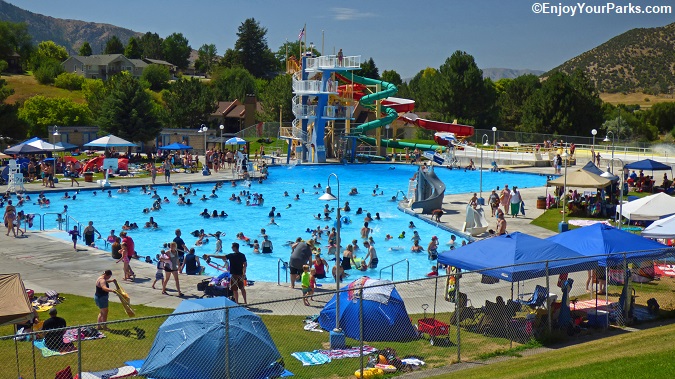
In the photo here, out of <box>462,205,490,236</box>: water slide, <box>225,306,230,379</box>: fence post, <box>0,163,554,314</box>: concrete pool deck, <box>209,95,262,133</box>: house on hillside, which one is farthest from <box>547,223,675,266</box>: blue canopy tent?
<box>209,95,262,133</box>: house on hillside

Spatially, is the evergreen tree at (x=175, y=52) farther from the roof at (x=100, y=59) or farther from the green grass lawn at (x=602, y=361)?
the green grass lawn at (x=602, y=361)

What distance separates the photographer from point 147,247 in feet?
94.3

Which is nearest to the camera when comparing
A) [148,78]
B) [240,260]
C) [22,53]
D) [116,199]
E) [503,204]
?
[240,260]

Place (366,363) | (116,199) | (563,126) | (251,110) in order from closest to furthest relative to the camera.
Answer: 1. (366,363)
2. (116,199)
3. (563,126)
4. (251,110)

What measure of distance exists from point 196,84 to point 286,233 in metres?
46.8

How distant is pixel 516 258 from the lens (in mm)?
14820

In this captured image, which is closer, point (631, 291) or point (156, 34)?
point (631, 291)

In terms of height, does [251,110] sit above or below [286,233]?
above

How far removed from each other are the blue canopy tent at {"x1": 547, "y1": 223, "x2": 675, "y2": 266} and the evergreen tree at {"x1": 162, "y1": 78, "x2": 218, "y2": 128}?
2393 inches

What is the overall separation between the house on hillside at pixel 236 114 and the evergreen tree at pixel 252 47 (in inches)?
1812

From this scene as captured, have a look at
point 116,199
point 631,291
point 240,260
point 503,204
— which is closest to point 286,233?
point 503,204

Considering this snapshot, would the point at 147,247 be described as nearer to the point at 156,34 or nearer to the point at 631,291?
the point at 631,291

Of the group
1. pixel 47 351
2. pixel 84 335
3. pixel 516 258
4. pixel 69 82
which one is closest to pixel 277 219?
pixel 516 258

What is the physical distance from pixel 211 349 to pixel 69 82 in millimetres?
98575
